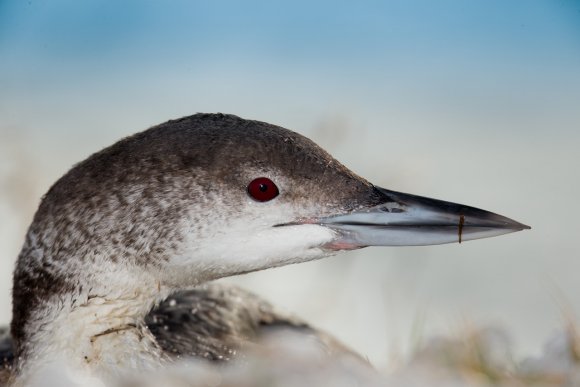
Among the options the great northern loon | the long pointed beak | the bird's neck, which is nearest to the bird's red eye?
the great northern loon

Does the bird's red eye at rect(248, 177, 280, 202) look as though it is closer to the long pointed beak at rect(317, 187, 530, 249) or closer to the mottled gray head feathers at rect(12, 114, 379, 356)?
the mottled gray head feathers at rect(12, 114, 379, 356)

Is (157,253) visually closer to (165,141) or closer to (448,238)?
(165,141)

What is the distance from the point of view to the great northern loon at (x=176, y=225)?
2.57m

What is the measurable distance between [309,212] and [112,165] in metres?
0.58

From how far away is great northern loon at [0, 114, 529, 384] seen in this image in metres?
2.57

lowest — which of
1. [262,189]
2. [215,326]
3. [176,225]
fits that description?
[215,326]

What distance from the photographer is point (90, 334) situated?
259cm

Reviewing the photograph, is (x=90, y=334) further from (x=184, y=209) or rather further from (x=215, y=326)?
(x=215, y=326)

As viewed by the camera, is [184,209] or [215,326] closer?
[184,209]

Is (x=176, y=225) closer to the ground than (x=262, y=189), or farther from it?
closer to the ground

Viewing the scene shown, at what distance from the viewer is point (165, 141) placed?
262 cm

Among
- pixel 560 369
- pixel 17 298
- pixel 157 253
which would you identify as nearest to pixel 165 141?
pixel 157 253

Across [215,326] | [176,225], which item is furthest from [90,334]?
[215,326]

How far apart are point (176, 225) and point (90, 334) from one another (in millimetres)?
400
